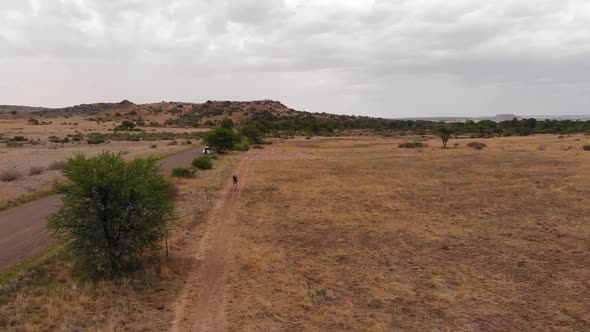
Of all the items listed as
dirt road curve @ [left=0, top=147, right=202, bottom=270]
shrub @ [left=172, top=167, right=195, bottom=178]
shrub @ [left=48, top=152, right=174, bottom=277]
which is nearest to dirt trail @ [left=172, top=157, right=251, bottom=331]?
shrub @ [left=48, top=152, right=174, bottom=277]

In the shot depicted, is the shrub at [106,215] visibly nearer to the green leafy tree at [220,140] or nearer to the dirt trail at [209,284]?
the dirt trail at [209,284]

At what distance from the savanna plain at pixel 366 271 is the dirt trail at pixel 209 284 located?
0.21 metres

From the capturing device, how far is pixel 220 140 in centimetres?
5781

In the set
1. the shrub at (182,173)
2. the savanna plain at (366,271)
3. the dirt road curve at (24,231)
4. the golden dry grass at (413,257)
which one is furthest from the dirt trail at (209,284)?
the shrub at (182,173)

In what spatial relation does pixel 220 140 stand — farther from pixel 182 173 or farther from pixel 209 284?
pixel 209 284

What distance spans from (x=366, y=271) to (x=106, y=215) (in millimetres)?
8191

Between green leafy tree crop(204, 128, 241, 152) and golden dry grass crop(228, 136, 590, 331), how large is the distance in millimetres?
28876

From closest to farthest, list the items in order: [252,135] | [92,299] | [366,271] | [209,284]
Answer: [92,299], [209,284], [366,271], [252,135]

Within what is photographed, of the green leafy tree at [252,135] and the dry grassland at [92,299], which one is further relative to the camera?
the green leafy tree at [252,135]

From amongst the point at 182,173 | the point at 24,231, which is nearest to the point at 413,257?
the point at 24,231

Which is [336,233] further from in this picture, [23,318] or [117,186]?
[23,318]

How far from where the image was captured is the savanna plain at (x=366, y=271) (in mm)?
9992

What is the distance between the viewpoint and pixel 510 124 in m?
130

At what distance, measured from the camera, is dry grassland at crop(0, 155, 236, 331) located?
9500 millimetres
